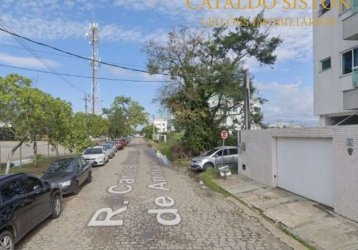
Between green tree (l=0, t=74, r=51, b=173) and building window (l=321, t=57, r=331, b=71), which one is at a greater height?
building window (l=321, t=57, r=331, b=71)

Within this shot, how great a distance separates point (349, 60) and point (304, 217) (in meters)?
11.3

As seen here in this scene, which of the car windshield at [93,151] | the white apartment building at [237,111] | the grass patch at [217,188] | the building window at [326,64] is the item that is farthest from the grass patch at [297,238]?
the white apartment building at [237,111]

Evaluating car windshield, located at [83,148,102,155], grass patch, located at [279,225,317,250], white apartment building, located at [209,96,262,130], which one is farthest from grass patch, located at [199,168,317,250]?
car windshield, located at [83,148,102,155]

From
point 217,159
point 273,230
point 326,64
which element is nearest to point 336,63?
point 326,64

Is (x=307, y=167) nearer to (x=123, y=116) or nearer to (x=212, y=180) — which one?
(x=212, y=180)

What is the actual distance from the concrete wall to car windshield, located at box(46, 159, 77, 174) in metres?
8.01

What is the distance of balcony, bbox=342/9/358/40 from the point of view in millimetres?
13038

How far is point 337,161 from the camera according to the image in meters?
7.48

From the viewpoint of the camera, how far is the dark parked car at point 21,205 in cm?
522

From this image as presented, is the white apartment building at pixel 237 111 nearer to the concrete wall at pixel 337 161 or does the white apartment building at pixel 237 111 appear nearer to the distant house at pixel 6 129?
the concrete wall at pixel 337 161

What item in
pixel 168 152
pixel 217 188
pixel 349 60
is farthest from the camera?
pixel 168 152

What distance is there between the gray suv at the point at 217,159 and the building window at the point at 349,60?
7522 mm

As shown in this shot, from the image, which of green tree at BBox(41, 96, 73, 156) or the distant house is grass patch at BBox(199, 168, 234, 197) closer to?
green tree at BBox(41, 96, 73, 156)

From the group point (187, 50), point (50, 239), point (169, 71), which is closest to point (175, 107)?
point (169, 71)
